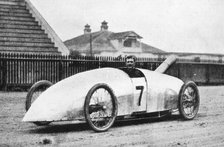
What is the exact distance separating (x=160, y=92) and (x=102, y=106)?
155cm

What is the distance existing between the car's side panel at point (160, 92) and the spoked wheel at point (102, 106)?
1.04 meters

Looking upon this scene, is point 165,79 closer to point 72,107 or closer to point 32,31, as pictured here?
point 72,107

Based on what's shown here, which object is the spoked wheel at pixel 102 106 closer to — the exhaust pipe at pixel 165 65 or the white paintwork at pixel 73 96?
the white paintwork at pixel 73 96

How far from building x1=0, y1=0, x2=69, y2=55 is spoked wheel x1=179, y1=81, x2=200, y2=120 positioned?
46.7 ft

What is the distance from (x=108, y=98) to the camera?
258 inches

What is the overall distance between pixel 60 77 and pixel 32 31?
5816 millimetres

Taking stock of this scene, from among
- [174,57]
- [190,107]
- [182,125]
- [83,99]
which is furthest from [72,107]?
[174,57]

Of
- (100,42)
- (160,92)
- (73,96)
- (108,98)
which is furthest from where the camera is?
(100,42)

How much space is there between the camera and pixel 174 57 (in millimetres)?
9172

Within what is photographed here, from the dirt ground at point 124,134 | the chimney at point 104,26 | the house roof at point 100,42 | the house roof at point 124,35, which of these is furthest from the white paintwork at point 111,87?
the chimney at point 104,26

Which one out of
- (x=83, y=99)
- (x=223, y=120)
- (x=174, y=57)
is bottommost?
(x=223, y=120)

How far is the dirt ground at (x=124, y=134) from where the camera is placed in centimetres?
547

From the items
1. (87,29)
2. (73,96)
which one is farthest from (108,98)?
(87,29)

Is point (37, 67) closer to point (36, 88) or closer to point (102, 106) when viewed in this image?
point (36, 88)
